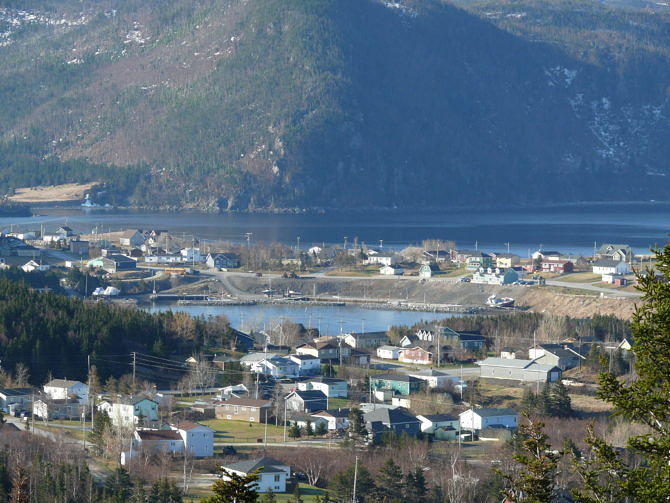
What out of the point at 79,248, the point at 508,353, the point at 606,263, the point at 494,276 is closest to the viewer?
the point at 508,353

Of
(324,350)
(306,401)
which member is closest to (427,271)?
(324,350)

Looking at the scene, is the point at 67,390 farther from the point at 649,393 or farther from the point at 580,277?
the point at 580,277

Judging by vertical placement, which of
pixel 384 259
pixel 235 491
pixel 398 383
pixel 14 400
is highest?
pixel 235 491

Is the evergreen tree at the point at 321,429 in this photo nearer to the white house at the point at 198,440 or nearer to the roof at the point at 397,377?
the white house at the point at 198,440

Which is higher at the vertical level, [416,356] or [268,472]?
[268,472]

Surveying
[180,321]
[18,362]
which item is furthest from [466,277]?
[18,362]

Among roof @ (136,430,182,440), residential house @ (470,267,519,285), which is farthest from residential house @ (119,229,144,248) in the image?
roof @ (136,430,182,440)

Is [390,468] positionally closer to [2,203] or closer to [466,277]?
[466,277]

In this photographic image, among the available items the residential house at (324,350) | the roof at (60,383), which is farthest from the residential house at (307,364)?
the roof at (60,383)

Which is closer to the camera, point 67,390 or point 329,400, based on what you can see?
point 67,390

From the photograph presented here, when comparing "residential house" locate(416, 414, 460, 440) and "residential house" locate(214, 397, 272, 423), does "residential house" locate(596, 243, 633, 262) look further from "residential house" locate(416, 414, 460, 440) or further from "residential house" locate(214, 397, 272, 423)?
"residential house" locate(214, 397, 272, 423)
